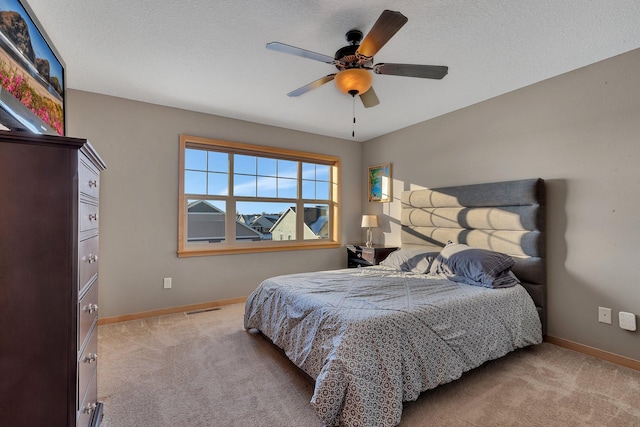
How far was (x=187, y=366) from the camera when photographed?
2.27m

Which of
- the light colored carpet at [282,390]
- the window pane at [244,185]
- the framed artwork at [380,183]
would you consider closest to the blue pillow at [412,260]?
the light colored carpet at [282,390]

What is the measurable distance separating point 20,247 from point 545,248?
362 centimetres

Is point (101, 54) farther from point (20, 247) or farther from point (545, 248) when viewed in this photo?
point (545, 248)

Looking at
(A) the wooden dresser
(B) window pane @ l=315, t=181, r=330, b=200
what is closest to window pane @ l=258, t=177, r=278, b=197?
(B) window pane @ l=315, t=181, r=330, b=200

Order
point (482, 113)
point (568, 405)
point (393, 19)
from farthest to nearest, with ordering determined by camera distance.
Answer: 1. point (482, 113)
2. point (568, 405)
3. point (393, 19)

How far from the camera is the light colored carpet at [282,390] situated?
5.54 ft

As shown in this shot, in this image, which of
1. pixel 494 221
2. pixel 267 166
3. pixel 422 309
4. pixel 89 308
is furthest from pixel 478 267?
pixel 267 166

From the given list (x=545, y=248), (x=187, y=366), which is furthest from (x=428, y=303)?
(x=187, y=366)

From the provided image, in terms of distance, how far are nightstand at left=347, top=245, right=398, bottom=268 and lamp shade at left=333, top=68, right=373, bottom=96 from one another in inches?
98.7

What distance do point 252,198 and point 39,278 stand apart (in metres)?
3.19

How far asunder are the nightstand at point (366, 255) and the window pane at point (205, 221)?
1.95m

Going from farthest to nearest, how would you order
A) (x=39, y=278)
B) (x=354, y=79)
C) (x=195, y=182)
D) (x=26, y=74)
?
(x=195, y=182) → (x=354, y=79) → (x=26, y=74) → (x=39, y=278)

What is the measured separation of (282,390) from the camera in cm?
197

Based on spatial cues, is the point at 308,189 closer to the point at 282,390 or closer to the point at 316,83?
the point at 316,83
